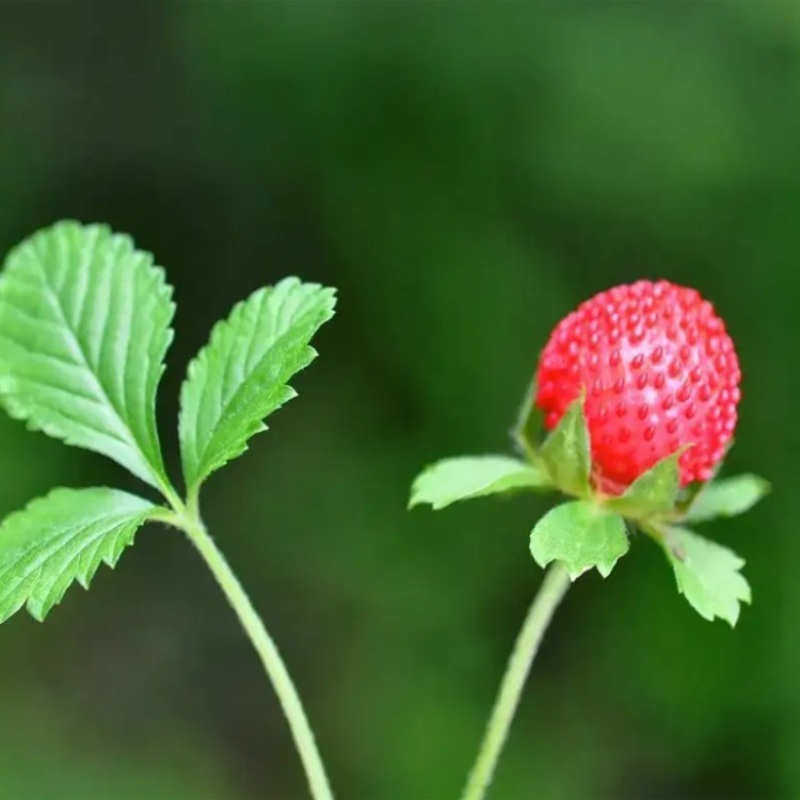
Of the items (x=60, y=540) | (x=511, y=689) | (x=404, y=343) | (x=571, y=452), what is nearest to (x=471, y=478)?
(x=571, y=452)

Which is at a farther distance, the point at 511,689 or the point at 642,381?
the point at 642,381

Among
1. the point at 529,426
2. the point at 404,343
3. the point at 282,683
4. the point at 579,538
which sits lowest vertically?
the point at 282,683

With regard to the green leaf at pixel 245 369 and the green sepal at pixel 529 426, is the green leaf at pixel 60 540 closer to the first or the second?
the green leaf at pixel 245 369

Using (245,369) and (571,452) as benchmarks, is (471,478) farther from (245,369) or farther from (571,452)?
(245,369)

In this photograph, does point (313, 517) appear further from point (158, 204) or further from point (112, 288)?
point (112, 288)

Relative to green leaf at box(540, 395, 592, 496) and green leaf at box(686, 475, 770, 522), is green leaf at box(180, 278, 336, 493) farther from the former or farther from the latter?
green leaf at box(686, 475, 770, 522)

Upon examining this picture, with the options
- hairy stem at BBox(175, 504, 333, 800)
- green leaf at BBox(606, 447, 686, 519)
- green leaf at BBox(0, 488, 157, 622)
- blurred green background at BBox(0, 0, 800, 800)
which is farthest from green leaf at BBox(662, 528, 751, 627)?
blurred green background at BBox(0, 0, 800, 800)
